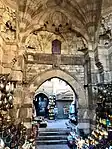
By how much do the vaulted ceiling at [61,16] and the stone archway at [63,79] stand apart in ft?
5.30

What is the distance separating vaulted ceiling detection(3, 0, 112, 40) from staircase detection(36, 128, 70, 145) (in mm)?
3936

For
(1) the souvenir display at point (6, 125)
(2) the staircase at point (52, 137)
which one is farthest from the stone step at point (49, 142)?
(1) the souvenir display at point (6, 125)

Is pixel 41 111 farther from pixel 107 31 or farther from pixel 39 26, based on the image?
pixel 107 31

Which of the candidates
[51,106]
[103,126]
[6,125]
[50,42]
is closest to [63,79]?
[50,42]

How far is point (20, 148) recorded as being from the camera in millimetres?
4555

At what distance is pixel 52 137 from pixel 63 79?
231 centimetres

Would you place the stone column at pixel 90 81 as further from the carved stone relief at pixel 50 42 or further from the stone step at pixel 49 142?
the stone step at pixel 49 142

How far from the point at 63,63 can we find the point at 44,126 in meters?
3.83

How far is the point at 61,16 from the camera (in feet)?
24.8

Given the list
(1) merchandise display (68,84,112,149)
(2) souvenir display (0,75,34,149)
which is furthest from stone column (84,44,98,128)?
(2) souvenir display (0,75,34,149)

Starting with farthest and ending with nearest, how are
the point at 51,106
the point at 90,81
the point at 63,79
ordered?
1. the point at 51,106
2. the point at 63,79
3. the point at 90,81

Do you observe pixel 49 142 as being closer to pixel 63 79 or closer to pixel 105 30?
pixel 63 79

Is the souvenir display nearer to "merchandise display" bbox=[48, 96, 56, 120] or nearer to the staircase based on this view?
the staircase

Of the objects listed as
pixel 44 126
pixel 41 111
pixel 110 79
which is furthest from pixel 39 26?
pixel 41 111
